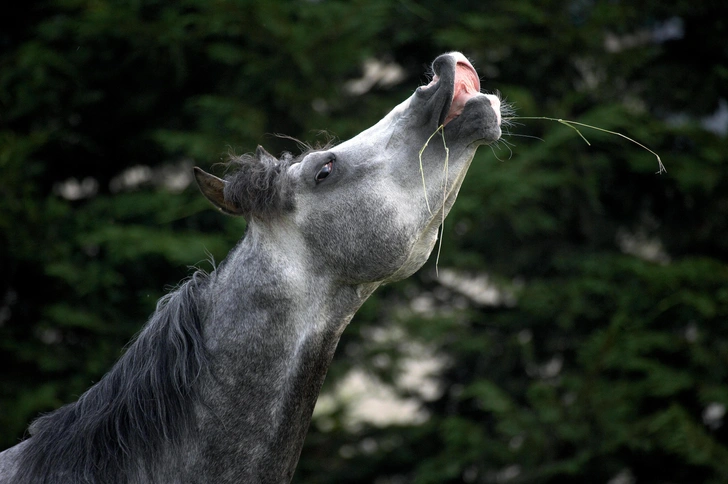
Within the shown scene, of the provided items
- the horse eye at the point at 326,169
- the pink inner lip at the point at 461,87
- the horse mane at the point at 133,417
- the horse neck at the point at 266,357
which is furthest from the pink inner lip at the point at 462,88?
the horse mane at the point at 133,417

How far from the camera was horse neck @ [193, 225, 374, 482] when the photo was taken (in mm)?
1920

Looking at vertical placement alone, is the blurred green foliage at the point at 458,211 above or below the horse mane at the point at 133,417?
below

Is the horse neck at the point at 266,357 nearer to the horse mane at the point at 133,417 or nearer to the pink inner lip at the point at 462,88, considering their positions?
the horse mane at the point at 133,417

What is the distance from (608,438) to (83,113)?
14.6 feet

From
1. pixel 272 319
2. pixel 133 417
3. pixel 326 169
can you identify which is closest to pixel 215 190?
pixel 326 169

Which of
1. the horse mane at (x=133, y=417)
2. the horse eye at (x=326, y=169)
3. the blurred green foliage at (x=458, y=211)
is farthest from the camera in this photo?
the blurred green foliage at (x=458, y=211)

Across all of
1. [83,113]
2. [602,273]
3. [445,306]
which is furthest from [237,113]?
[602,273]

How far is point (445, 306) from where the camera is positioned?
573 centimetres

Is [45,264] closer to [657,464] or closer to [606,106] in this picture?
[606,106]

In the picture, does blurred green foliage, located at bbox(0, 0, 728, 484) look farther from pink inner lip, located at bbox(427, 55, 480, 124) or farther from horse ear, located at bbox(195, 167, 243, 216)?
pink inner lip, located at bbox(427, 55, 480, 124)

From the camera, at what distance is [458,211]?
4727 millimetres

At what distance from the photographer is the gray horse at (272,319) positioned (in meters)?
1.92

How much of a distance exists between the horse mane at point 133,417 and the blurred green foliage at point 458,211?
2519 millimetres

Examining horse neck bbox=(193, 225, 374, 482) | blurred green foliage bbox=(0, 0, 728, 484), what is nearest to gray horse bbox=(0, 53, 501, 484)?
horse neck bbox=(193, 225, 374, 482)
